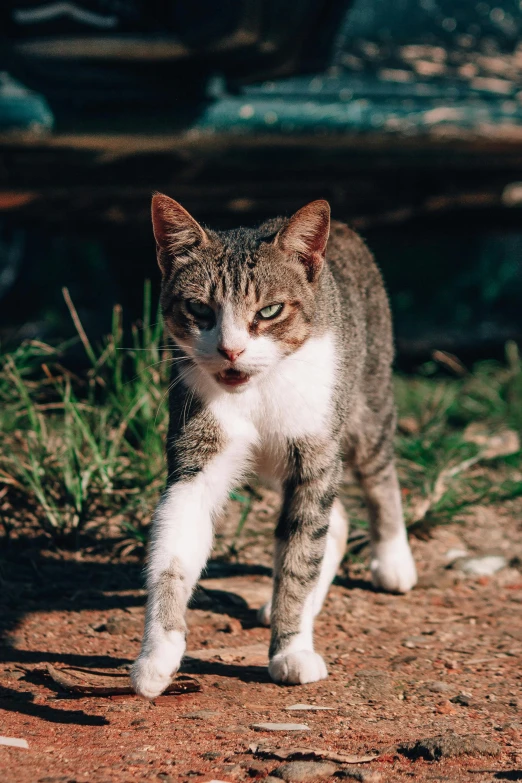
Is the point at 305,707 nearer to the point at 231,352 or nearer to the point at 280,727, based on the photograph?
the point at 280,727

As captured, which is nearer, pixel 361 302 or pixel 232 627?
pixel 232 627

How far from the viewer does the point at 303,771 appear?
6.86 feet

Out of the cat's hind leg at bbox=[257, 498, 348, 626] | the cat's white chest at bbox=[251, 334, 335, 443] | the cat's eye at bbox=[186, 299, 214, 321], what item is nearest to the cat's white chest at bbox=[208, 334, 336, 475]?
the cat's white chest at bbox=[251, 334, 335, 443]

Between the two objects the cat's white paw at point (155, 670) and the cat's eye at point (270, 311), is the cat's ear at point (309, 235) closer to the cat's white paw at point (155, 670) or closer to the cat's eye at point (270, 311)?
the cat's eye at point (270, 311)

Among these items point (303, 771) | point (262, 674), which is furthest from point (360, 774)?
point (262, 674)

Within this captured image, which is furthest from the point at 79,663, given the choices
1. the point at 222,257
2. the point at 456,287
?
the point at 456,287

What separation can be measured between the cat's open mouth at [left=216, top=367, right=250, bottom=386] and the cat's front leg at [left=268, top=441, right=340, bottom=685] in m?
0.29

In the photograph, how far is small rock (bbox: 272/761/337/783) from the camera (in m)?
2.07

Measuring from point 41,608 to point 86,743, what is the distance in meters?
1.06

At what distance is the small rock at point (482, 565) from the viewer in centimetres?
379

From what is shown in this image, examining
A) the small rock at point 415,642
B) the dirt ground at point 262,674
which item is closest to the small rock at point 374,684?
the dirt ground at point 262,674

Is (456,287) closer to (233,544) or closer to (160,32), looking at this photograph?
(160,32)

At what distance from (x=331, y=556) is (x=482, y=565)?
0.74 meters

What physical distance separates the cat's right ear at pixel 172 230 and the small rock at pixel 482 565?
1.75 m
